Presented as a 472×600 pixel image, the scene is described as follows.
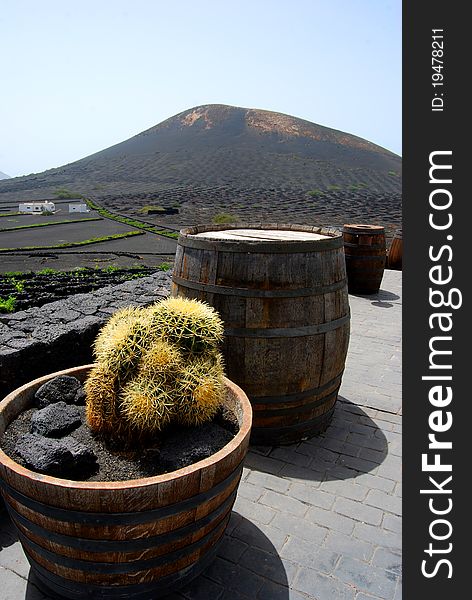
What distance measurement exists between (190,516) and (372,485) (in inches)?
79.7

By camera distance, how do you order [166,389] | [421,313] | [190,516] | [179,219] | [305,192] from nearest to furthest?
[190,516] < [166,389] < [421,313] < [179,219] < [305,192]

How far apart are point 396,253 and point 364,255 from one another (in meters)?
3.41

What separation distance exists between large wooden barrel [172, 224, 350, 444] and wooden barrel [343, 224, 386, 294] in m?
5.80

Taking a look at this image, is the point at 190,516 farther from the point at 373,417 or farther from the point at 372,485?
the point at 373,417

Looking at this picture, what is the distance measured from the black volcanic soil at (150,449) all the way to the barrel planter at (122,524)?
0.19 meters

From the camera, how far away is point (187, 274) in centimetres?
392

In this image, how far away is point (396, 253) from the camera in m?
12.6

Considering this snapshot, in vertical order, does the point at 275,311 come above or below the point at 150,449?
above

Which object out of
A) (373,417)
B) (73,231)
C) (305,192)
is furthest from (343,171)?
(373,417)

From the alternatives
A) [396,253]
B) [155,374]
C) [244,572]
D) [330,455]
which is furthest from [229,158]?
[244,572]

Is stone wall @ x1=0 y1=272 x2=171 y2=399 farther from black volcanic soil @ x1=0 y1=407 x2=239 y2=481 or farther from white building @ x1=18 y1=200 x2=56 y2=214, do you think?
white building @ x1=18 y1=200 x2=56 y2=214

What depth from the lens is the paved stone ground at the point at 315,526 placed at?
9.15 ft

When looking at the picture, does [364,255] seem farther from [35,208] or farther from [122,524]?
[35,208]

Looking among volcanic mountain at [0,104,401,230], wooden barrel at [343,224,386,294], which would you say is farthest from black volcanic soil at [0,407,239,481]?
volcanic mountain at [0,104,401,230]
